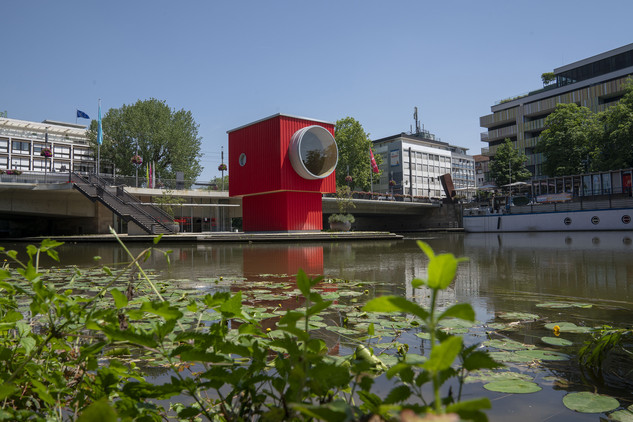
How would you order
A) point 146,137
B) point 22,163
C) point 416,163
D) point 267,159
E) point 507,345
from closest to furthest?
point 507,345 < point 267,159 < point 146,137 < point 22,163 < point 416,163

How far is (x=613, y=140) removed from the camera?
31875 mm

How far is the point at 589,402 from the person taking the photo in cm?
163

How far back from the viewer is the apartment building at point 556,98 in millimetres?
46250

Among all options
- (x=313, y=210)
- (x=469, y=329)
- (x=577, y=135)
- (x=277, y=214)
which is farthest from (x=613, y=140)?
(x=469, y=329)

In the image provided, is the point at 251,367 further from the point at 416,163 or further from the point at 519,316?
the point at 416,163

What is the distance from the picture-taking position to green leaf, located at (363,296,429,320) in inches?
22.3

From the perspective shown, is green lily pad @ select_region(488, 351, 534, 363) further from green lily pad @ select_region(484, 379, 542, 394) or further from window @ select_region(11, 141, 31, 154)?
window @ select_region(11, 141, 31, 154)

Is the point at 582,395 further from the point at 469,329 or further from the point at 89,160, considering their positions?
the point at 89,160

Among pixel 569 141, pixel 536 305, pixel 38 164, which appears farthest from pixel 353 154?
pixel 38 164

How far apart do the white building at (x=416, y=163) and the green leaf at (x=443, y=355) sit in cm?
7026

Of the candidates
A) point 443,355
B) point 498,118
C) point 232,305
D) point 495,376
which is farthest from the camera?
point 498,118

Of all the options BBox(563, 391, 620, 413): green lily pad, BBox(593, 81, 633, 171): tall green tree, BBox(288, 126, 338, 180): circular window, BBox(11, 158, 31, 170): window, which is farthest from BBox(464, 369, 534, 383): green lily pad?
BBox(11, 158, 31, 170): window

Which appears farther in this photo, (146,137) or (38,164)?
(38,164)

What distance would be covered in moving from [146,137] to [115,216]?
16.0 meters
